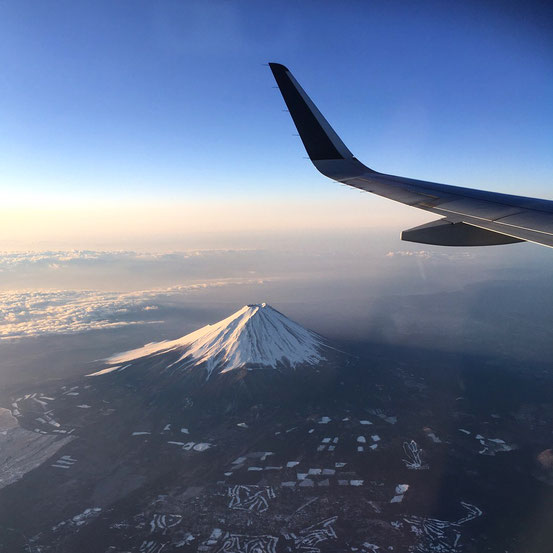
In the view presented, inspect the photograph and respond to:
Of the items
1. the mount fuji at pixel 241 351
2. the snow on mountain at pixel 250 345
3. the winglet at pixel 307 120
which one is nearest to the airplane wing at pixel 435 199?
the winglet at pixel 307 120

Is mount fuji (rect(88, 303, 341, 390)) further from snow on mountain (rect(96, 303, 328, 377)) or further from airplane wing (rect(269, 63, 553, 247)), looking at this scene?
airplane wing (rect(269, 63, 553, 247))

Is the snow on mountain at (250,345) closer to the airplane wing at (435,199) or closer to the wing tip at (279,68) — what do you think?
the airplane wing at (435,199)

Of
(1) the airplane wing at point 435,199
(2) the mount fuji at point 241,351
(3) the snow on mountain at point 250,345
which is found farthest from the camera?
(3) the snow on mountain at point 250,345

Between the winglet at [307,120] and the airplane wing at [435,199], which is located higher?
the winglet at [307,120]

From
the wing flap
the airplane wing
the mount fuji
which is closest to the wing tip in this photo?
the airplane wing

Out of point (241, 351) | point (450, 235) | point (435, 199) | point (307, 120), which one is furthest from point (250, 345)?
point (450, 235)

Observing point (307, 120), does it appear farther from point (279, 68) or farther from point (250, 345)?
point (250, 345)

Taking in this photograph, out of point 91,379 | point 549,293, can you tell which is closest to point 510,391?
point 91,379

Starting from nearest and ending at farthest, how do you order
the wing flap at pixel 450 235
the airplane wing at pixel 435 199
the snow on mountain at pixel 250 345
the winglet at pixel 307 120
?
the airplane wing at pixel 435 199 → the wing flap at pixel 450 235 → the winglet at pixel 307 120 → the snow on mountain at pixel 250 345
